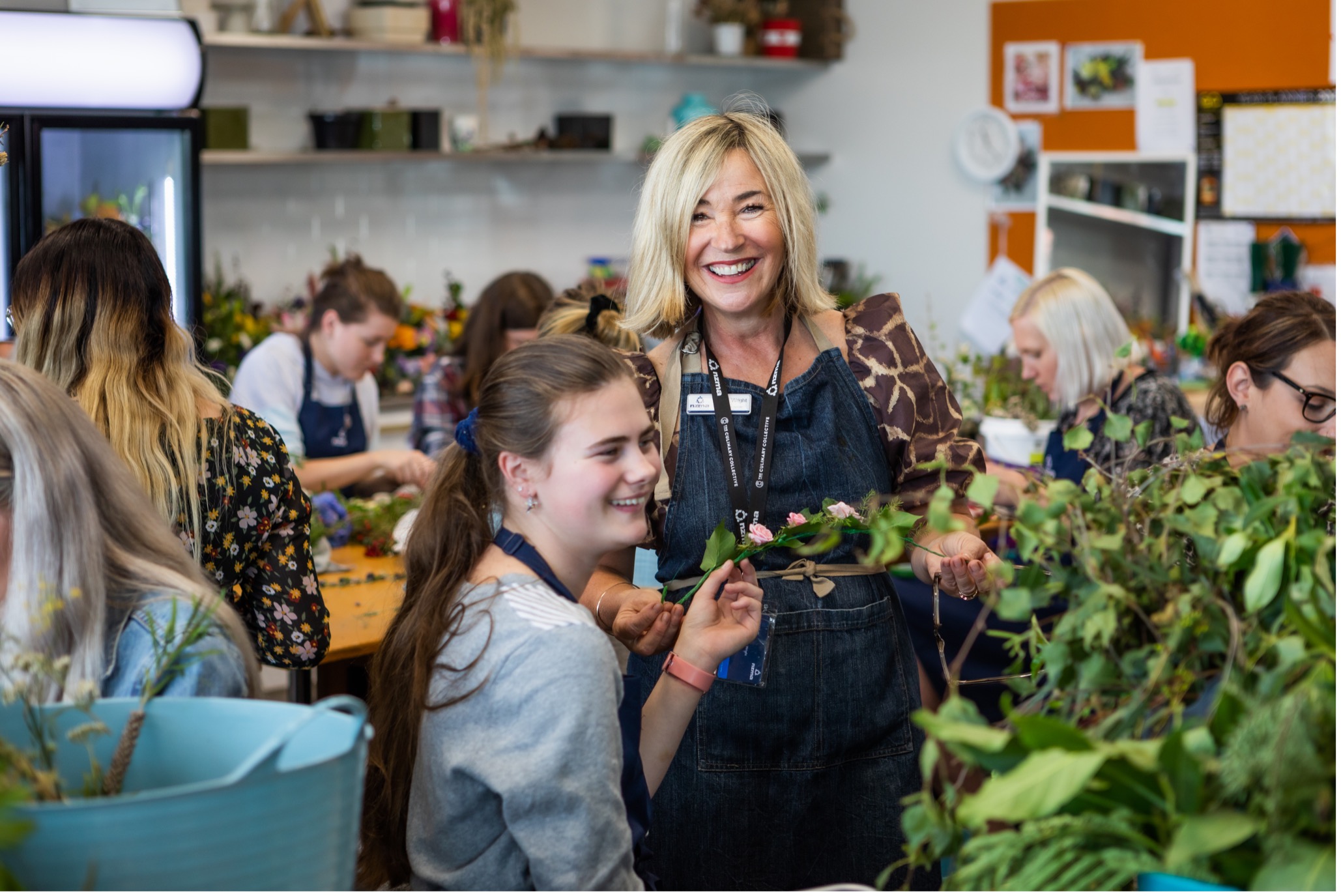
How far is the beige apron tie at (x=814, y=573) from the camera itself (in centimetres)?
188

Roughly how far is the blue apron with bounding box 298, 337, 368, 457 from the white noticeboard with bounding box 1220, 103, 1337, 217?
3849 millimetres

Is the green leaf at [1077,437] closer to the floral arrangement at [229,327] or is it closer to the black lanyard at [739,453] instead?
the black lanyard at [739,453]

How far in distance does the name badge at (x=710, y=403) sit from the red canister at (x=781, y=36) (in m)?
4.96

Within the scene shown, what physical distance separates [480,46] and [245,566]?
152 inches

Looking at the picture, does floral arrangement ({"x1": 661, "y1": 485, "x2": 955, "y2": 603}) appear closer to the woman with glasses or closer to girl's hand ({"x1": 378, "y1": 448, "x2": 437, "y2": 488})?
the woman with glasses

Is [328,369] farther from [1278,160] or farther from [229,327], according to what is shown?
[1278,160]

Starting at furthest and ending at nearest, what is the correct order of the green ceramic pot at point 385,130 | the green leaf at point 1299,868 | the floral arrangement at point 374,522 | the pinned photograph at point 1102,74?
the pinned photograph at point 1102,74, the green ceramic pot at point 385,130, the floral arrangement at point 374,522, the green leaf at point 1299,868

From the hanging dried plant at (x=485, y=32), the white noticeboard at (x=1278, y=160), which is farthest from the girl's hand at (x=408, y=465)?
the white noticeboard at (x=1278, y=160)

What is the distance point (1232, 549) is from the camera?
1.02 meters

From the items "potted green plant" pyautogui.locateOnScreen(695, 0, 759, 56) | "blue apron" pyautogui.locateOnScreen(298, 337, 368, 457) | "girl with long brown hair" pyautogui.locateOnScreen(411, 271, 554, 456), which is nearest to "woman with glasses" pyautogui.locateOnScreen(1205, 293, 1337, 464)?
"girl with long brown hair" pyautogui.locateOnScreen(411, 271, 554, 456)

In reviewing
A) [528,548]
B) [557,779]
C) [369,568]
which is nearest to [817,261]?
[528,548]

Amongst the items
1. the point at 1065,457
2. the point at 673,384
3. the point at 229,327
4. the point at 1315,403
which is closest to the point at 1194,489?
the point at 673,384

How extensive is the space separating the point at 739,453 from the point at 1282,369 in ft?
3.50

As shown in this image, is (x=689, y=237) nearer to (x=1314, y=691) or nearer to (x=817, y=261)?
(x=817, y=261)
